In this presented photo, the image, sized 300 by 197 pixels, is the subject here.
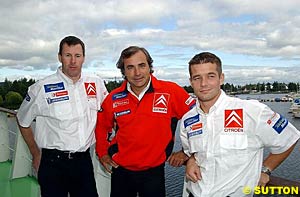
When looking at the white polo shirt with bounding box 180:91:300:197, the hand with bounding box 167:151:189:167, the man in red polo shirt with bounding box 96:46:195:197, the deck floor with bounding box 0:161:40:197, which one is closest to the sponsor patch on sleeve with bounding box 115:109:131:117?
the man in red polo shirt with bounding box 96:46:195:197

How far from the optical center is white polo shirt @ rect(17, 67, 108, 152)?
2207 millimetres

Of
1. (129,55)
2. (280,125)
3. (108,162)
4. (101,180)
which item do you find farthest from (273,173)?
(280,125)

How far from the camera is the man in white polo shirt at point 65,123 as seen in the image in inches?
87.0

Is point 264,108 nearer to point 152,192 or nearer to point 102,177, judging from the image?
point 152,192

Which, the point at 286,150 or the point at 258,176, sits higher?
the point at 286,150

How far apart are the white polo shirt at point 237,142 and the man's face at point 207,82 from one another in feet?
0.13

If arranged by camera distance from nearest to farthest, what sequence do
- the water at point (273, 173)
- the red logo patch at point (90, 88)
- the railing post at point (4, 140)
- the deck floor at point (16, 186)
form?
the red logo patch at point (90, 88), the deck floor at point (16, 186), the railing post at point (4, 140), the water at point (273, 173)

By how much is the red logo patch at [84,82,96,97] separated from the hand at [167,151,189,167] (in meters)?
0.75

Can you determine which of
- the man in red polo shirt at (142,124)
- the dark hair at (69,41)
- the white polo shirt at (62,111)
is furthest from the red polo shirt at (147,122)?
the dark hair at (69,41)

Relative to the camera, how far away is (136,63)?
198cm

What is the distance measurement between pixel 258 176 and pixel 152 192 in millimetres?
743

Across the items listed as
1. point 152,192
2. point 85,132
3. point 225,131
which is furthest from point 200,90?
point 85,132

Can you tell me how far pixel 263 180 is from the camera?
1.36 meters

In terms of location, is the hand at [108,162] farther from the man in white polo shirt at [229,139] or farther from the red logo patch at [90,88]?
the man in white polo shirt at [229,139]
